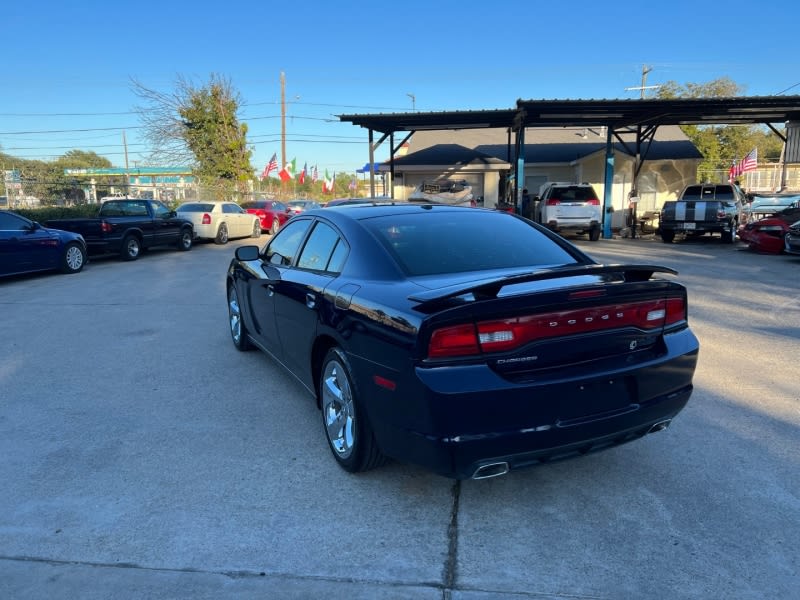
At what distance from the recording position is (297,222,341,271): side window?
13.0 feet

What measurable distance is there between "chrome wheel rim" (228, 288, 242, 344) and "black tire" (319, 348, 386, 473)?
99.4 inches

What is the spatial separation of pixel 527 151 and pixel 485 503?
25.9 m


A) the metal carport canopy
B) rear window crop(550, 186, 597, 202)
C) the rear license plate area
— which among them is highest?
the metal carport canopy

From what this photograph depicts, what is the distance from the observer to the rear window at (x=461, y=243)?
3.50 meters

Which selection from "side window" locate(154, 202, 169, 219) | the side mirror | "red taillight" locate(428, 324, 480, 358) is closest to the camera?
"red taillight" locate(428, 324, 480, 358)

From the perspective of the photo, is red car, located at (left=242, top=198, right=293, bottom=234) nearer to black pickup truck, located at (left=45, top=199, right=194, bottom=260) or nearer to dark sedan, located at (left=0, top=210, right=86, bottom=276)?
black pickup truck, located at (left=45, top=199, right=194, bottom=260)

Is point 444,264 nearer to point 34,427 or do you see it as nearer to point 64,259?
point 34,427

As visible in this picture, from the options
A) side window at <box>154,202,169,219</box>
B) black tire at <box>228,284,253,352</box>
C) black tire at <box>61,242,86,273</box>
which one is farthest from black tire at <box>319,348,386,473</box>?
side window at <box>154,202,169,219</box>

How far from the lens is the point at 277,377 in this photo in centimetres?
529

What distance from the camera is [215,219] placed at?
65.4 feet

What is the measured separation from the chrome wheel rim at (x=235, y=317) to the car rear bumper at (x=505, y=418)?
3.39m

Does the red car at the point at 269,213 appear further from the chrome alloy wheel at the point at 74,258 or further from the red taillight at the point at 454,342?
the red taillight at the point at 454,342

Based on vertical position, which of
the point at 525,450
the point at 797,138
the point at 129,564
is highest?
the point at 797,138

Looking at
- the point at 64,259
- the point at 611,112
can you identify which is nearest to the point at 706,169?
the point at 611,112
